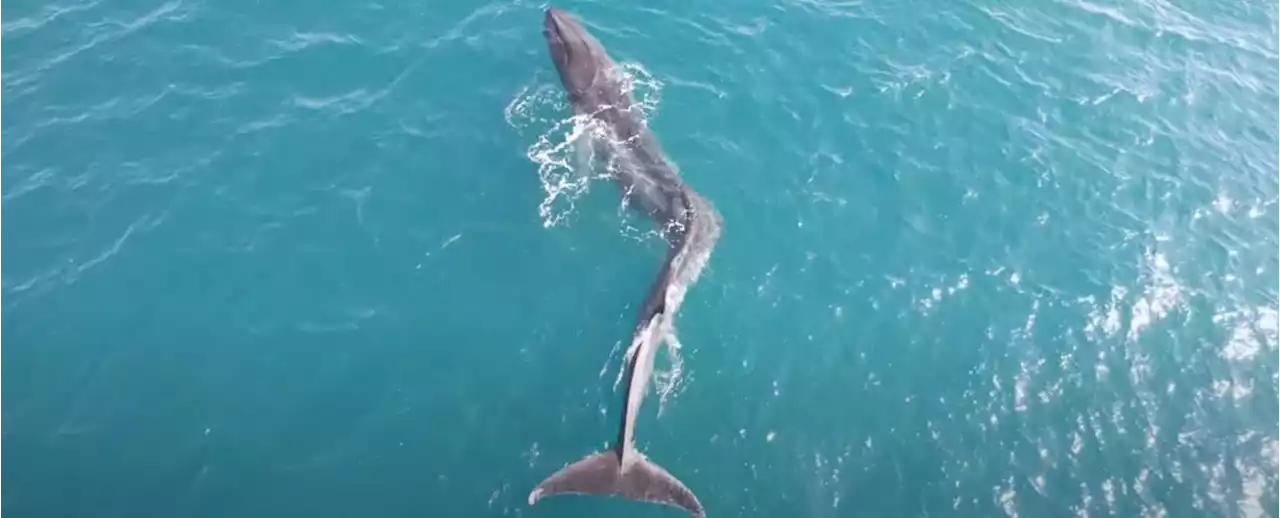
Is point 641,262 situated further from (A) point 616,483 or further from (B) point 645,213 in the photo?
(A) point 616,483

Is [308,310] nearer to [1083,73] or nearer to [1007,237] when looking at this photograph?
[1007,237]

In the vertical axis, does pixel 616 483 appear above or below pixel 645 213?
below

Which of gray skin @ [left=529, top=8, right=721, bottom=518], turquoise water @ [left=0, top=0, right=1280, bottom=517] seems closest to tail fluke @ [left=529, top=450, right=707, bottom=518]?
gray skin @ [left=529, top=8, right=721, bottom=518]

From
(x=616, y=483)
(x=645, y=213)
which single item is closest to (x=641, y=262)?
(x=645, y=213)

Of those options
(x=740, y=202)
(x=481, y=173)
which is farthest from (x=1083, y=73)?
(x=481, y=173)

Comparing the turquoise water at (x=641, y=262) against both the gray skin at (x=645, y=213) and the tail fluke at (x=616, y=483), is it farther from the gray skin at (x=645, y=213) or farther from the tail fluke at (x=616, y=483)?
the tail fluke at (x=616, y=483)

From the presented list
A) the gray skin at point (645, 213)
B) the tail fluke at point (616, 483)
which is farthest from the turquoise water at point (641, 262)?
the tail fluke at point (616, 483)
